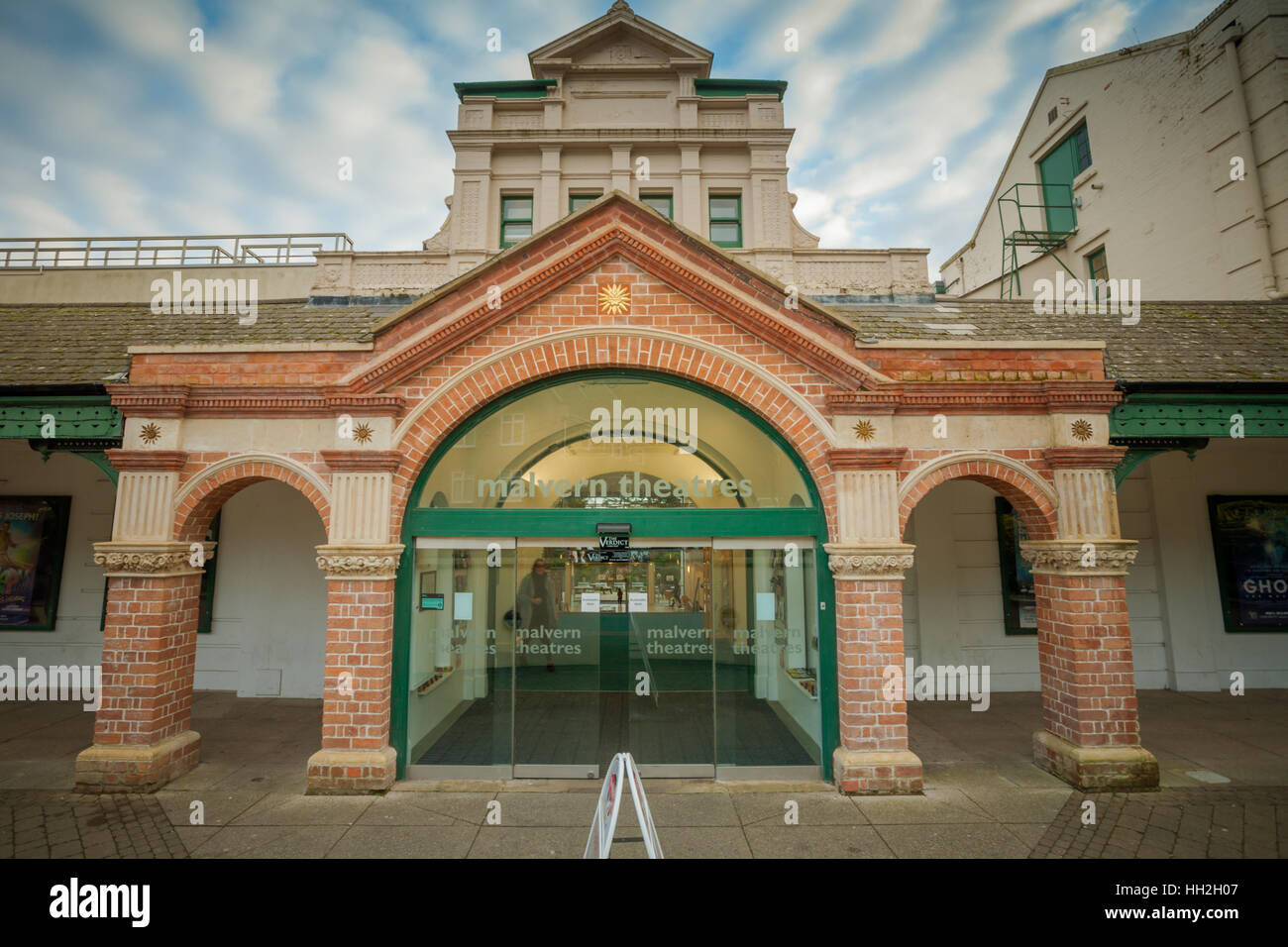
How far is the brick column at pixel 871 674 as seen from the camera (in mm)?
5891

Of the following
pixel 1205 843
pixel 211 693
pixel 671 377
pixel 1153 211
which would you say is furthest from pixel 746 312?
pixel 1153 211

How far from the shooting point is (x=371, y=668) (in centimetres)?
601

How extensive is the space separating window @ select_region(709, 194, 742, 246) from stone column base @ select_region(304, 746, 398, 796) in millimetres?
12686

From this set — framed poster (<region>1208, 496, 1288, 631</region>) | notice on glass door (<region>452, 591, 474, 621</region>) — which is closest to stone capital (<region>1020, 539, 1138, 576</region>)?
framed poster (<region>1208, 496, 1288, 631</region>)

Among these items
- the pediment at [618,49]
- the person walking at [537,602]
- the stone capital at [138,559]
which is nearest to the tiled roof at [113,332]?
the stone capital at [138,559]

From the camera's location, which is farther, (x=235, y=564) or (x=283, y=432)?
(x=235, y=564)

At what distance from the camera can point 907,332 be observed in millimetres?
7254

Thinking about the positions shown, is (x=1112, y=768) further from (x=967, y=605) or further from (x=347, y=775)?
(x=347, y=775)

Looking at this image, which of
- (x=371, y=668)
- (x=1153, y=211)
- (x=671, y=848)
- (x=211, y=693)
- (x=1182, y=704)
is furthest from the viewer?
(x=1153, y=211)

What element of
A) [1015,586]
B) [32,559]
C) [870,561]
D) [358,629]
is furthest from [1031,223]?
[32,559]

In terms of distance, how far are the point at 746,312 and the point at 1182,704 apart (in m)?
9.03

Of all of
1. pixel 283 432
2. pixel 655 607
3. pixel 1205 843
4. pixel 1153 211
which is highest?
pixel 1153 211

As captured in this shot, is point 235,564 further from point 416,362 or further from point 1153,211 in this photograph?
point 1153,211

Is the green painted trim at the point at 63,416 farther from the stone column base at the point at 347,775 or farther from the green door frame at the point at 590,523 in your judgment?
the stone column base at the point at 347,775
